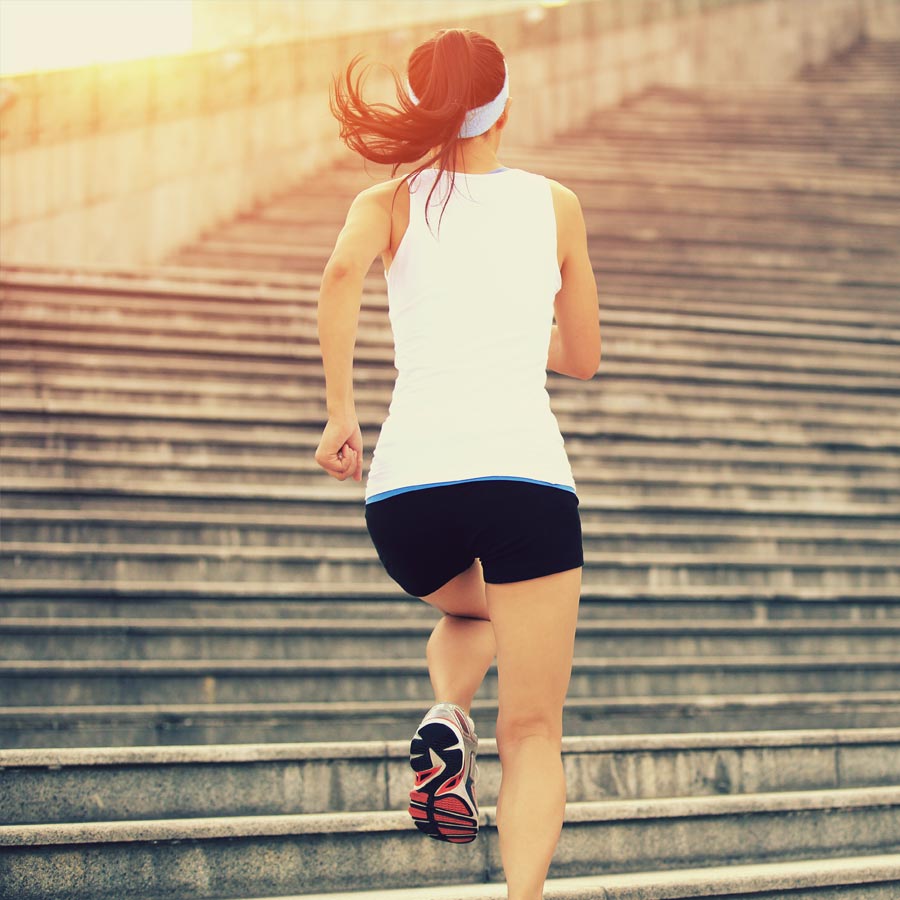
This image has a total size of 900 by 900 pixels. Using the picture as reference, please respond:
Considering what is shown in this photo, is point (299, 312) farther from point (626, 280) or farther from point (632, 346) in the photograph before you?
point (626, 280)

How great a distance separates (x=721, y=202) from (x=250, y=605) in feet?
23.0

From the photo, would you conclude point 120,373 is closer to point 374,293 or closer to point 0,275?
point 0,275

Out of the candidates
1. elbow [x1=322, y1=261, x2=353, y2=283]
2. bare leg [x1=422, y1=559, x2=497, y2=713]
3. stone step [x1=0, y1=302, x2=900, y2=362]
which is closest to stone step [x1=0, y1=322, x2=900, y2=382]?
stone step [x1=0, y1=302, x2=900, y2=362]

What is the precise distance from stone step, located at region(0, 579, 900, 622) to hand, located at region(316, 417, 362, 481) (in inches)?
111

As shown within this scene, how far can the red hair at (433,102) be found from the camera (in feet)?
6.86

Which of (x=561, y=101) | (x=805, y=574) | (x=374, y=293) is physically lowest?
(x=805, y=574)

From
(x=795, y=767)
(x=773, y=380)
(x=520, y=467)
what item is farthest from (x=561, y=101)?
(x=520, y=467)

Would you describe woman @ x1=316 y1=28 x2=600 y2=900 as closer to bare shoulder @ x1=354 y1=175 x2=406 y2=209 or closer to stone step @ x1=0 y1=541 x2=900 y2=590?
bare shoulder @ x1=354 y1=175 x2=406 y2=209

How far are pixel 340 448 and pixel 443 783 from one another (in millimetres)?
585

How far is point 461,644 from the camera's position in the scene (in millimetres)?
2285

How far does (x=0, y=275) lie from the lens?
7.45 meters

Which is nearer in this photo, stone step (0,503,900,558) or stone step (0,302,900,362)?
stone step (0,503,900,558)

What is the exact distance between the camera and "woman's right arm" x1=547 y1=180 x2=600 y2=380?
7.20 ft

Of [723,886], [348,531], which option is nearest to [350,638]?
[348,531]
